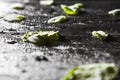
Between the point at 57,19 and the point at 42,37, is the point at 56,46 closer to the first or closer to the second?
the point at 42,37

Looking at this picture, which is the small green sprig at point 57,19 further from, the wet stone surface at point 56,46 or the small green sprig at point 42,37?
the small green sprig at point 42,37

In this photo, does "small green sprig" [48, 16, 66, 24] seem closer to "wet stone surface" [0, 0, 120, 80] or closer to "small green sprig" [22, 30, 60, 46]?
"wet stone surface" [0, 0, 120, 80]

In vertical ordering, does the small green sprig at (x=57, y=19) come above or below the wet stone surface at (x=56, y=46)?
above

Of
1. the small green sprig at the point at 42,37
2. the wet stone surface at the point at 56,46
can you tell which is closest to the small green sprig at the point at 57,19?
the wet stone surface at the point at 56,46

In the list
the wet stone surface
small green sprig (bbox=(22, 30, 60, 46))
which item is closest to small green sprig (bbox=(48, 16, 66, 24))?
the wet stone surface

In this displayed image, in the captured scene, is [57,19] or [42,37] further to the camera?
[57,19]

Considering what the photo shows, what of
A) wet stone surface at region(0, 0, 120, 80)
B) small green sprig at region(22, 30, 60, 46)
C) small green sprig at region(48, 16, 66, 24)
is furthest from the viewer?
small green sprig at region(48, 16, 66, 24)

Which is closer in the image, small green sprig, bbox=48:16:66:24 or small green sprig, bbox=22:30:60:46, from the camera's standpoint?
small green sprig, bbox=22:30:60:46

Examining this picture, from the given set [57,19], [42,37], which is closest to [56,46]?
[42,37]

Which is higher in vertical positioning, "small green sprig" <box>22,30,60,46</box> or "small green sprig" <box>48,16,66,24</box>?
"small green sprig" <box>48,16,66,24</box>
